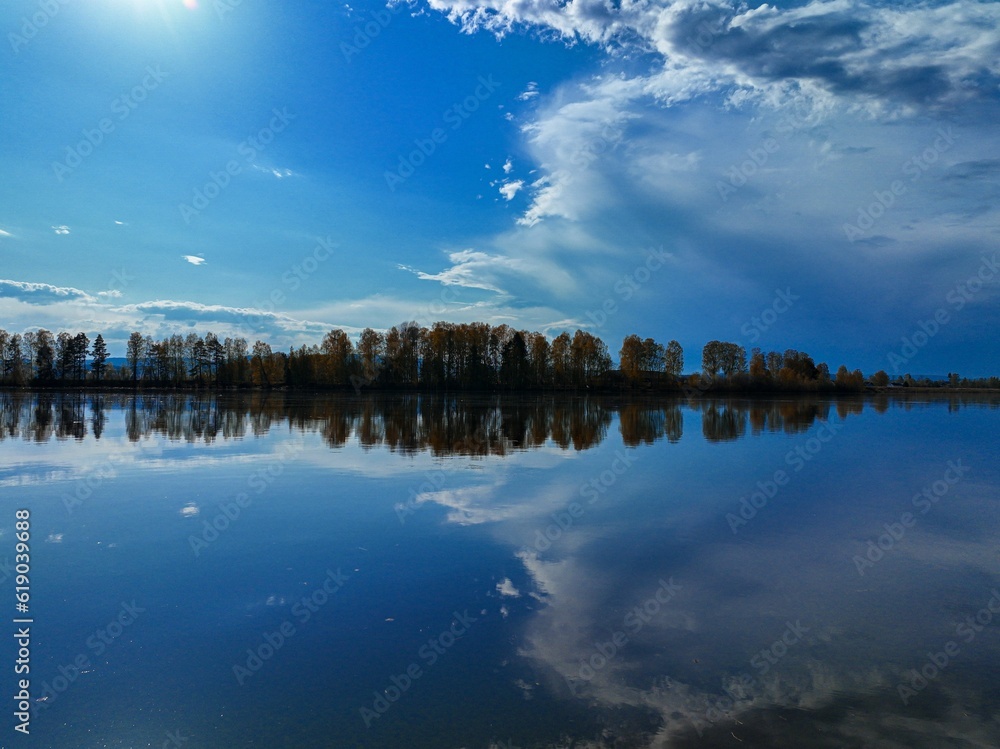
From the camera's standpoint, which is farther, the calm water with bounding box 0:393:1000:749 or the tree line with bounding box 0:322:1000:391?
the tree line with bounding box 0:322:1000:391

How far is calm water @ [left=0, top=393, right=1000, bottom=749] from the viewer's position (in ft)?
17.5

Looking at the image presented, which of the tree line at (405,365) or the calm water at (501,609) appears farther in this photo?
the tree line at (405,365)

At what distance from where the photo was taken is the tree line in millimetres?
118688

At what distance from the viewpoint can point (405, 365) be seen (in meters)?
121

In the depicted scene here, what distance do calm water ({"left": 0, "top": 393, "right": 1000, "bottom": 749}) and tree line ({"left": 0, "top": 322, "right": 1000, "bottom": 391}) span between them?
102202mm

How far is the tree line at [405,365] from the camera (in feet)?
389

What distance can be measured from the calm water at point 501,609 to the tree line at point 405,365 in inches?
4024

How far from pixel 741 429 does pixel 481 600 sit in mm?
29936

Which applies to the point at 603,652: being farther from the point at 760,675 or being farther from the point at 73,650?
the point at 73,650

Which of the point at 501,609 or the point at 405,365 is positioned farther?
the point at 405,365

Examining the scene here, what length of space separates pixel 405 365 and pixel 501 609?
114684mm

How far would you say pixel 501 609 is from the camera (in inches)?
304

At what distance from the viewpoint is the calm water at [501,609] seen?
5.33m

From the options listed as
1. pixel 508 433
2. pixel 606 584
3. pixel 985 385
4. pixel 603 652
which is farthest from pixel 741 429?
pixel 985 385
